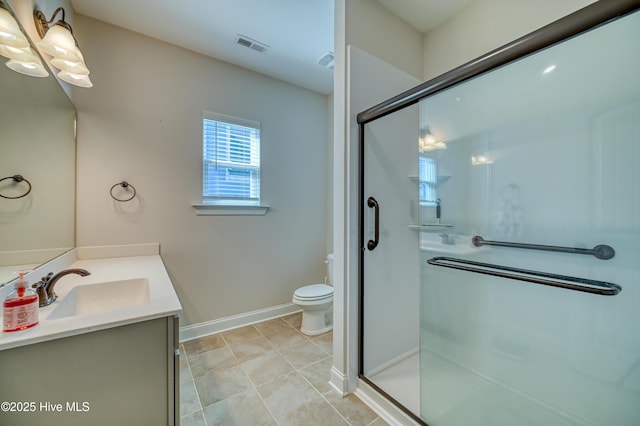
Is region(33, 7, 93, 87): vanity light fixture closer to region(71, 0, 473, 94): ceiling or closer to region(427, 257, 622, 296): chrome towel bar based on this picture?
region(71, 0, 473, 94): ceiling

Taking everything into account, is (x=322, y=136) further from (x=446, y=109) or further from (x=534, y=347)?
(x=534, y=347)

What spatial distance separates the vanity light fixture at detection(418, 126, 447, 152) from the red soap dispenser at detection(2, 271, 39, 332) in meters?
2.00

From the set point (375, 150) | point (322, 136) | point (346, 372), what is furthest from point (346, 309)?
point (322, 136)

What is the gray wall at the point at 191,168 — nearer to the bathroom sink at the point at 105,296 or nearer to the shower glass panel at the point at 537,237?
the bathroom sink at the point at 105,296

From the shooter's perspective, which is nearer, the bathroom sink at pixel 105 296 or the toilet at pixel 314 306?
the bathroom sink at pixel 105 296

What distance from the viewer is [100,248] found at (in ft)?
6.48

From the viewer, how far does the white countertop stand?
0.81 m

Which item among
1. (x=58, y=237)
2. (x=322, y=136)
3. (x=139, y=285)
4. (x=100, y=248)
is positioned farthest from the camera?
(x=322, y=136)

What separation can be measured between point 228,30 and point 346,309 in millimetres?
2353

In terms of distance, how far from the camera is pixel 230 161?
256 centimetres

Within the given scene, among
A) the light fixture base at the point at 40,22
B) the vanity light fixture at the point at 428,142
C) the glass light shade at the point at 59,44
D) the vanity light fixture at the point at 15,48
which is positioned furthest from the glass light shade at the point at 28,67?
the vanity light fixture at the point at 428,142

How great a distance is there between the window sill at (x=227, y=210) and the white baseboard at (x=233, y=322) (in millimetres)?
1027

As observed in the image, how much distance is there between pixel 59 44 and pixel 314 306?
2412mm

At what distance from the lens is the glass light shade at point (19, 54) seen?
1024 millimetres
